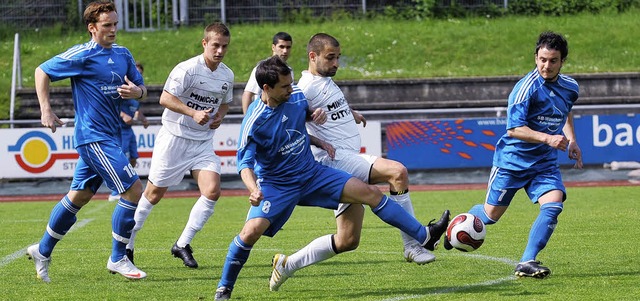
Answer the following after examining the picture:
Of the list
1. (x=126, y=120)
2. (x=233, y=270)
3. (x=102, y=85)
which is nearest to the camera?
(x=233, y=270)

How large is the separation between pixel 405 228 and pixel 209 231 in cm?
519

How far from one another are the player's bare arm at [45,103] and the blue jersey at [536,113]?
11.4ft

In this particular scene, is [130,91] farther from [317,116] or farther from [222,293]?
[222,293]

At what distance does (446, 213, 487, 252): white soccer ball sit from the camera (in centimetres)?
761

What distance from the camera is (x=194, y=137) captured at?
9445mm

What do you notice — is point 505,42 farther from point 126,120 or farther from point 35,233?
point 35,233

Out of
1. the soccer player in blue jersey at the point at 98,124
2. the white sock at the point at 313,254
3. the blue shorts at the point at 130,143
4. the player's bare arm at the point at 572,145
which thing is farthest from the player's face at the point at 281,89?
the blue shorts at the point at 130,143

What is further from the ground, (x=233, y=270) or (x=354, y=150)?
(x=354, y=150)

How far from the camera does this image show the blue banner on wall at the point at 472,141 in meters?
18.2

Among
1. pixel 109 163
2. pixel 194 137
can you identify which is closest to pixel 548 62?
pixel 194 137

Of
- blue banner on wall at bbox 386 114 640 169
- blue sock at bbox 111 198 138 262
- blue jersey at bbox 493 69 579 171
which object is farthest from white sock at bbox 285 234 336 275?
blue banner on wall at bbox 386 114 640 169

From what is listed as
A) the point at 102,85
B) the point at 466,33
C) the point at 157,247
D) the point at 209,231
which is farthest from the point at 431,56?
the point at 102,85

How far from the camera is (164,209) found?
15.3 metres

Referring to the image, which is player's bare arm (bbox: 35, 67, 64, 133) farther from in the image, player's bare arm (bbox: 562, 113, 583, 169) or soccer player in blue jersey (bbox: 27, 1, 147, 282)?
player's bare arm (bbox: 562, 113, 583, 169)
